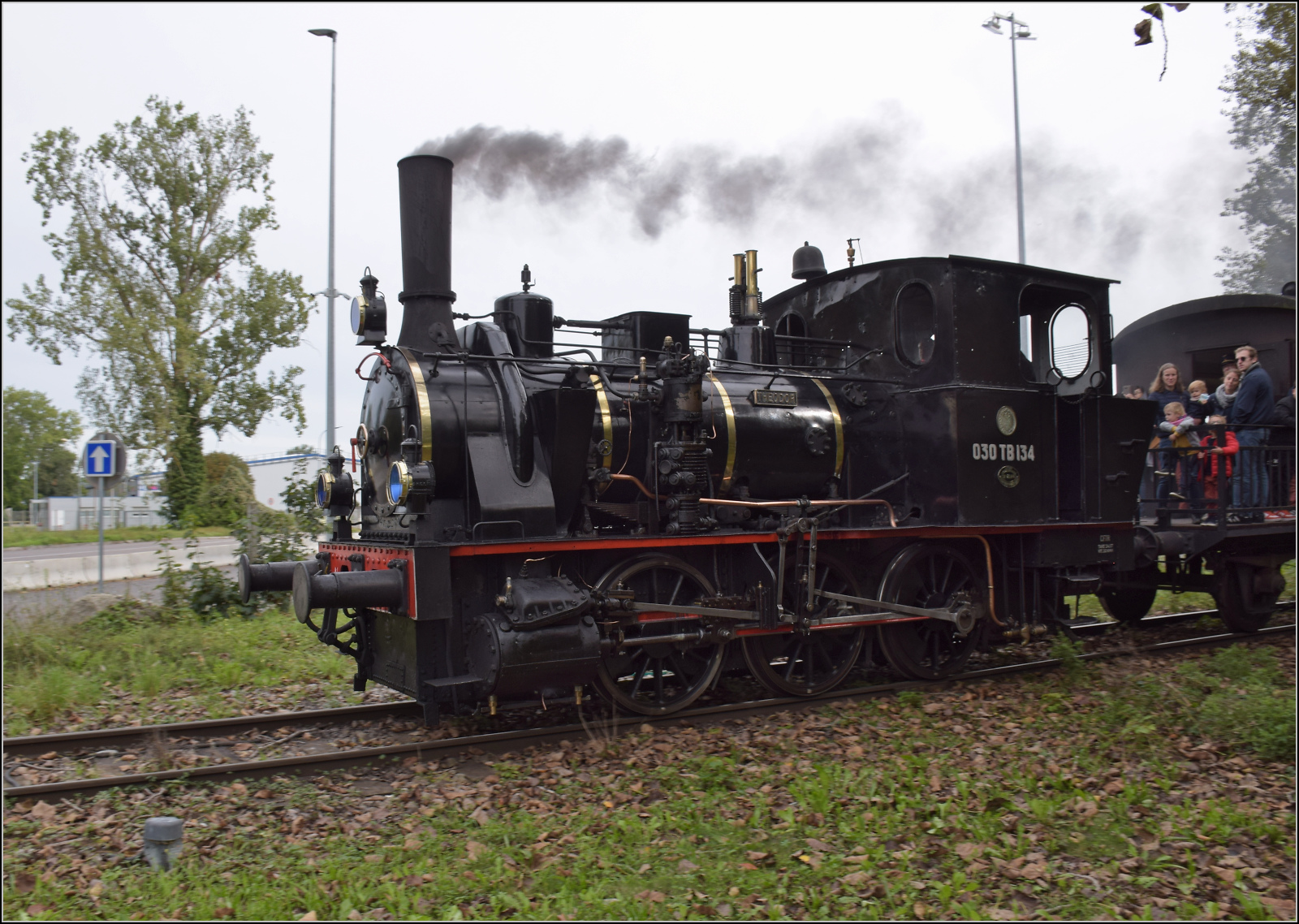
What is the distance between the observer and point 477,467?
18.6 ft

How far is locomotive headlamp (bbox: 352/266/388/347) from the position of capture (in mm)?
6000

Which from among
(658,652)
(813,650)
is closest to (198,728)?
(658,652)

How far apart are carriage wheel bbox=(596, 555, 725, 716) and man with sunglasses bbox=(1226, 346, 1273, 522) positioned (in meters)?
6.76

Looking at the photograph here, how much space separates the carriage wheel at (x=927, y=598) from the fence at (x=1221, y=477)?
3.24 metres

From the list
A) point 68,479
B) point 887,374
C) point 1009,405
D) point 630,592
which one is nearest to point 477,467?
point 630,592

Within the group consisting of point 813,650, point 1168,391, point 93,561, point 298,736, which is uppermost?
point 1168,391

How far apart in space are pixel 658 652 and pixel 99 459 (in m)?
6.92

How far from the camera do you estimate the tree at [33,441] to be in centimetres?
3491

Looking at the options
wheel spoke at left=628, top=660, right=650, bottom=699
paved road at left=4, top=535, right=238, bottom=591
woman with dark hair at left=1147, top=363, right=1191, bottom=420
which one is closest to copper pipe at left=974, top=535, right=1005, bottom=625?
wheel spoke at left=628, top=660, right=650, bottom=699

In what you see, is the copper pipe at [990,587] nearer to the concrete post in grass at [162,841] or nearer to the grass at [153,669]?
the grass at [153,669]

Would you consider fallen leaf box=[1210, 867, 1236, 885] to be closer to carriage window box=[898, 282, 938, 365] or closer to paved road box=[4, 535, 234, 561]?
carriage window box=[898, 282, 938, 365]

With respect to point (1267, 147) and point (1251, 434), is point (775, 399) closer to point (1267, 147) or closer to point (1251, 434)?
point (1251, 434)

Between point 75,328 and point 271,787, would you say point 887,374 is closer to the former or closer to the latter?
point 271,787

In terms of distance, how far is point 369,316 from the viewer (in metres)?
5.99
